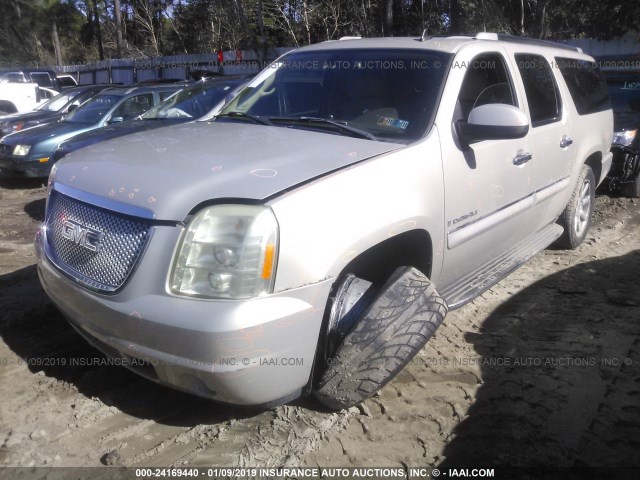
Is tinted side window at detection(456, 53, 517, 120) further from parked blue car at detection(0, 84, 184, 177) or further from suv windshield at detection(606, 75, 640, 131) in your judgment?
parked blue car at detection(0, 84, 184, 177)

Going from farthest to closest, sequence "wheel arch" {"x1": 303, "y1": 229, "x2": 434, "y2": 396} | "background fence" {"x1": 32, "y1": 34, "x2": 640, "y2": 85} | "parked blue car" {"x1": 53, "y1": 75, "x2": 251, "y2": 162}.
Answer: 1. "background fence" {"x1": 32, "y1": 34, "x2": 640, "y2": 85}
2. "parked blue car" {"x1": 53, "y1": 75, "x2": 251, "y2": 162}
3. "wheel arch" {"x1": 303, "y1": 229, "x2": 434, "y2": 396}

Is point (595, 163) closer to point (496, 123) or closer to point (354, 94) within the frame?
point (496, 123)

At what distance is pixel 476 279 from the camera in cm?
382

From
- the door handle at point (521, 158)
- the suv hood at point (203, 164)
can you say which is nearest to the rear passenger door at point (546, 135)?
the door handle at point (521, 158)

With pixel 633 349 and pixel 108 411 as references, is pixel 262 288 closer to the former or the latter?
pixel 108 411

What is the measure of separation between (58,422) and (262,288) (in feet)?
4.43

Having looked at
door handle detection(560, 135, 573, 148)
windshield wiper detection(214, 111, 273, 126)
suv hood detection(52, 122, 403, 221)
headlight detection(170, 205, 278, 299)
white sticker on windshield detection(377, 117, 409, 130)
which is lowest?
headlight detection(170, 205, 278, 299)

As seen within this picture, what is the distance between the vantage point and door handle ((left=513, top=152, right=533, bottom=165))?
390 centimetres

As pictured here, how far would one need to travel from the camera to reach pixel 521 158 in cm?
396

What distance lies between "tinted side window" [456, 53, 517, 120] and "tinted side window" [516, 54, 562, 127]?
0.23 m

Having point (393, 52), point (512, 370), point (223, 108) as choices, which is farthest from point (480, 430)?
point (223, 108)

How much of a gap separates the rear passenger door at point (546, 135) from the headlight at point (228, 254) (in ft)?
8.16

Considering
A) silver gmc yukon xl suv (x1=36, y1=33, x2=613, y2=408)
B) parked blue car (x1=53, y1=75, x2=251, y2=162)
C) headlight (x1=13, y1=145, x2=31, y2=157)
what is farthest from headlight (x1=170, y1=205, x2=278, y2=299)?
headlight (x1=13, y1=145, x2=31, y2=157)

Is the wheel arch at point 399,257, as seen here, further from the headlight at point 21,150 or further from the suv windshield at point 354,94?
the headlight at point 21,150
